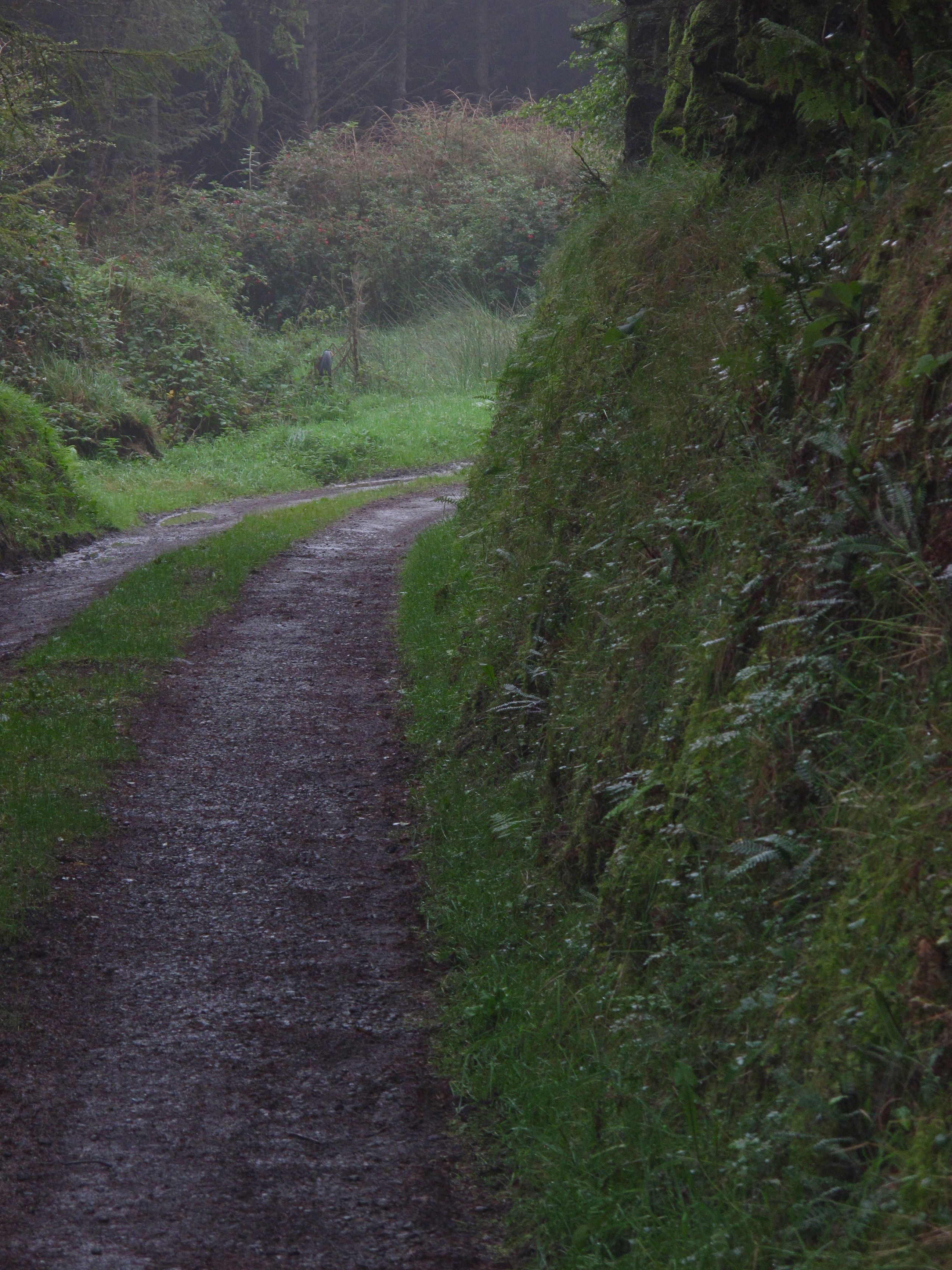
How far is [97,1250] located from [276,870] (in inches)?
99.7

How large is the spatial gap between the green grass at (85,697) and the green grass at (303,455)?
522 centimetres

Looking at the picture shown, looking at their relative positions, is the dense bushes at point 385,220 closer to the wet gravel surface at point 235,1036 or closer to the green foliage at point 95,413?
the green foliage at point 95,413

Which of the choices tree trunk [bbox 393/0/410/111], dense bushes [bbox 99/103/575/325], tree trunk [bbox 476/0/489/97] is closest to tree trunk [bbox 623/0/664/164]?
dense bushes [bbox 99/103/575/325]

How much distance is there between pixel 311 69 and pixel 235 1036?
4640 cm

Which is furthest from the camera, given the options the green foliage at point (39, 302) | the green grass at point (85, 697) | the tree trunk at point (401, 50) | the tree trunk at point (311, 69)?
the tree trunk at point (401, 50)

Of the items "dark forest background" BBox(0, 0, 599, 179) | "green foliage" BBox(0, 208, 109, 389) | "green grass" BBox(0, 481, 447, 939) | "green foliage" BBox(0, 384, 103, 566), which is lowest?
"green grass" BBox(0, 481, 447, 939)

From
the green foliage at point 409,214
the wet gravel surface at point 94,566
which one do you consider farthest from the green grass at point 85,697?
the green foliage at point 409,214

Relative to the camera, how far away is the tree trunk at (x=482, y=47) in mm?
48781

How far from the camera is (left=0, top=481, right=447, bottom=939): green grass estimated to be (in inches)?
223

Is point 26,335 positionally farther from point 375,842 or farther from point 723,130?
point 375,842

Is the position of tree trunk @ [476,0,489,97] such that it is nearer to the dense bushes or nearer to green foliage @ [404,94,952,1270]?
the dense bushes

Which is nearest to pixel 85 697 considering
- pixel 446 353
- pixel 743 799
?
pixel 743 799

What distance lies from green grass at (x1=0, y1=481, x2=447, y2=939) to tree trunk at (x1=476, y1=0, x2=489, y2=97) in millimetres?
40722

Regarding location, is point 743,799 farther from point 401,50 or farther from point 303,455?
point 401,50
